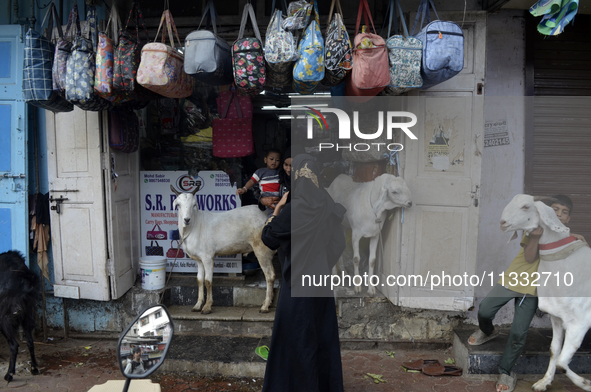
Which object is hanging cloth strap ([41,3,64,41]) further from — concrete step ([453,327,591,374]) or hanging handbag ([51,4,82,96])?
concrete step ([453,327,591,374])

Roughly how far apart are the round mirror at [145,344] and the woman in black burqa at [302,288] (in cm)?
136

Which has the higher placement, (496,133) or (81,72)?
(81,72)

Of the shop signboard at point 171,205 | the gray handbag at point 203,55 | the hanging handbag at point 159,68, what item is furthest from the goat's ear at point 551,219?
the hanging handbag at point 159,68

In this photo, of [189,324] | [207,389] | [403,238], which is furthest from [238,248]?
[403,238]

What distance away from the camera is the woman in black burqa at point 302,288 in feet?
10.5

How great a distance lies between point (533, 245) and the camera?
3.82m

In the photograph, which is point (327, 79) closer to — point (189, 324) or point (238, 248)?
point (238, 248)

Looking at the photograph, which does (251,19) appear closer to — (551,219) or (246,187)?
(246,187)

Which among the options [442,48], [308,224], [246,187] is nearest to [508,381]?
[308,224]

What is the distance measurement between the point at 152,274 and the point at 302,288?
8.74 feet

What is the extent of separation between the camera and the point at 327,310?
3.44 meters

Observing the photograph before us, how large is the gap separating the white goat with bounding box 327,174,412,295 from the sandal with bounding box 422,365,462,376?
0.99 metres

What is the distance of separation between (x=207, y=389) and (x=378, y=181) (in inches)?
111

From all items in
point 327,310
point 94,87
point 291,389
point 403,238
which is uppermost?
point 94,87
